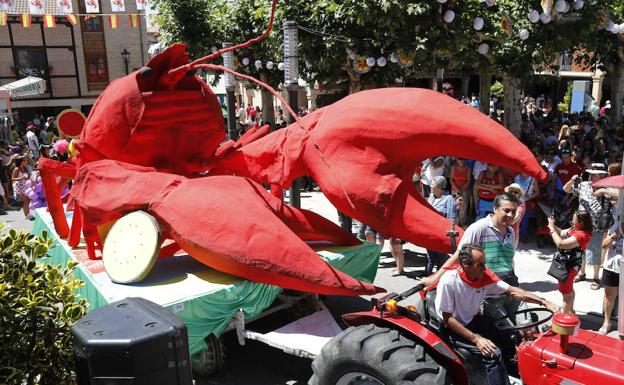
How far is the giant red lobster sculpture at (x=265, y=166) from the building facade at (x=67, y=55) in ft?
72.4

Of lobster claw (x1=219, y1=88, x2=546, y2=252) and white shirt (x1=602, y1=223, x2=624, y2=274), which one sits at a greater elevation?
lobster claw (x1=219, y1=88, x2=546, y2=252)

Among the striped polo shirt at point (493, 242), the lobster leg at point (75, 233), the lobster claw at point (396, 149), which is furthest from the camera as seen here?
the lobster leg at point (75, 233)

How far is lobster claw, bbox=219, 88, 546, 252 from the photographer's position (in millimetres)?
3576

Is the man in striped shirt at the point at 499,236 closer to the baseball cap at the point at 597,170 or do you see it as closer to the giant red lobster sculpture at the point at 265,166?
the giant red lobster sculpture at the point at 265,166

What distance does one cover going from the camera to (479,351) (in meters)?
3.27

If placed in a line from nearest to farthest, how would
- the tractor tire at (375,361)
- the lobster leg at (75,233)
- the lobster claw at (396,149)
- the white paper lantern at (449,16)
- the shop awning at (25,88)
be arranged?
1. the tractor tire at (375,361)
2. the lobster claw at (396,149)
3. the lobster leg at (75,233)
4. the white paper lantern at (449,16)
5. the shop awning at (25,88)

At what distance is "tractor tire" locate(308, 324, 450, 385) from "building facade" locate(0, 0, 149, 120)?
24.9m

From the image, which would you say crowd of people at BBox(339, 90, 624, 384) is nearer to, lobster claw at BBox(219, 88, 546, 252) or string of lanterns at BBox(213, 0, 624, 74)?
lobster claw at BBox(219, 88, 546, 252)

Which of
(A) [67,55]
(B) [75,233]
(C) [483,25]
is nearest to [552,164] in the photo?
(C) [483,25]

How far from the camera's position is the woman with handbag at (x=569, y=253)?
17.0 feet

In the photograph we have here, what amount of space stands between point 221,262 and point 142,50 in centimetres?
2511

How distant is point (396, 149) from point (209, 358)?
2290 millimetres

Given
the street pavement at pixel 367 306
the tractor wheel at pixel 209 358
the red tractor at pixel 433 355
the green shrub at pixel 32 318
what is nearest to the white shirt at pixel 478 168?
the street pavement at pixel 367 306

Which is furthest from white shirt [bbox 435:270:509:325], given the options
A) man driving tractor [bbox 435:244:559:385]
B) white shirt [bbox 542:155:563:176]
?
white shirt [bbox 542:155:563:176]
